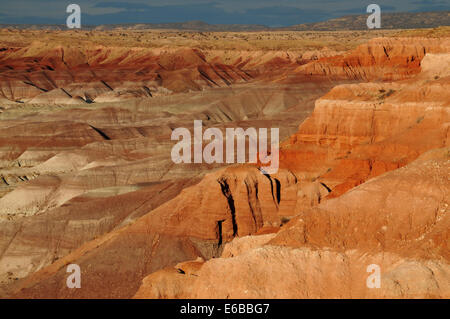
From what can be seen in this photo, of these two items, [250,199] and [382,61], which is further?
[382,61]

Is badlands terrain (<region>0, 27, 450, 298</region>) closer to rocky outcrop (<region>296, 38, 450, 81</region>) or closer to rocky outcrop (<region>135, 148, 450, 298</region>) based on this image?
rocky outcrop (<region>135, 148, 450, 298</region>)

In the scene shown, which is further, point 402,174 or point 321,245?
point 402,174

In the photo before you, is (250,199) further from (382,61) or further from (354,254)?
(382,61)

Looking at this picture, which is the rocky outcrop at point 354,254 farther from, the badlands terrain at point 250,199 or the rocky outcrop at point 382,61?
the rocky outcrop at point 382,61

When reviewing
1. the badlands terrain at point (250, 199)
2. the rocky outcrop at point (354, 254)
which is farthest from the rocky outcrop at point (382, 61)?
the rocky outcrop at point (354, 254)

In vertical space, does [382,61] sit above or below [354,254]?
above

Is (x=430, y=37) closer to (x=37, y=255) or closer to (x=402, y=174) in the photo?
(x=37, y=255)

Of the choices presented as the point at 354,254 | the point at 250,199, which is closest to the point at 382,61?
the point at 250,199

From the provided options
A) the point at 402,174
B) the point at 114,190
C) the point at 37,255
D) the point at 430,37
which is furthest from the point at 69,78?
the point at 402,174
